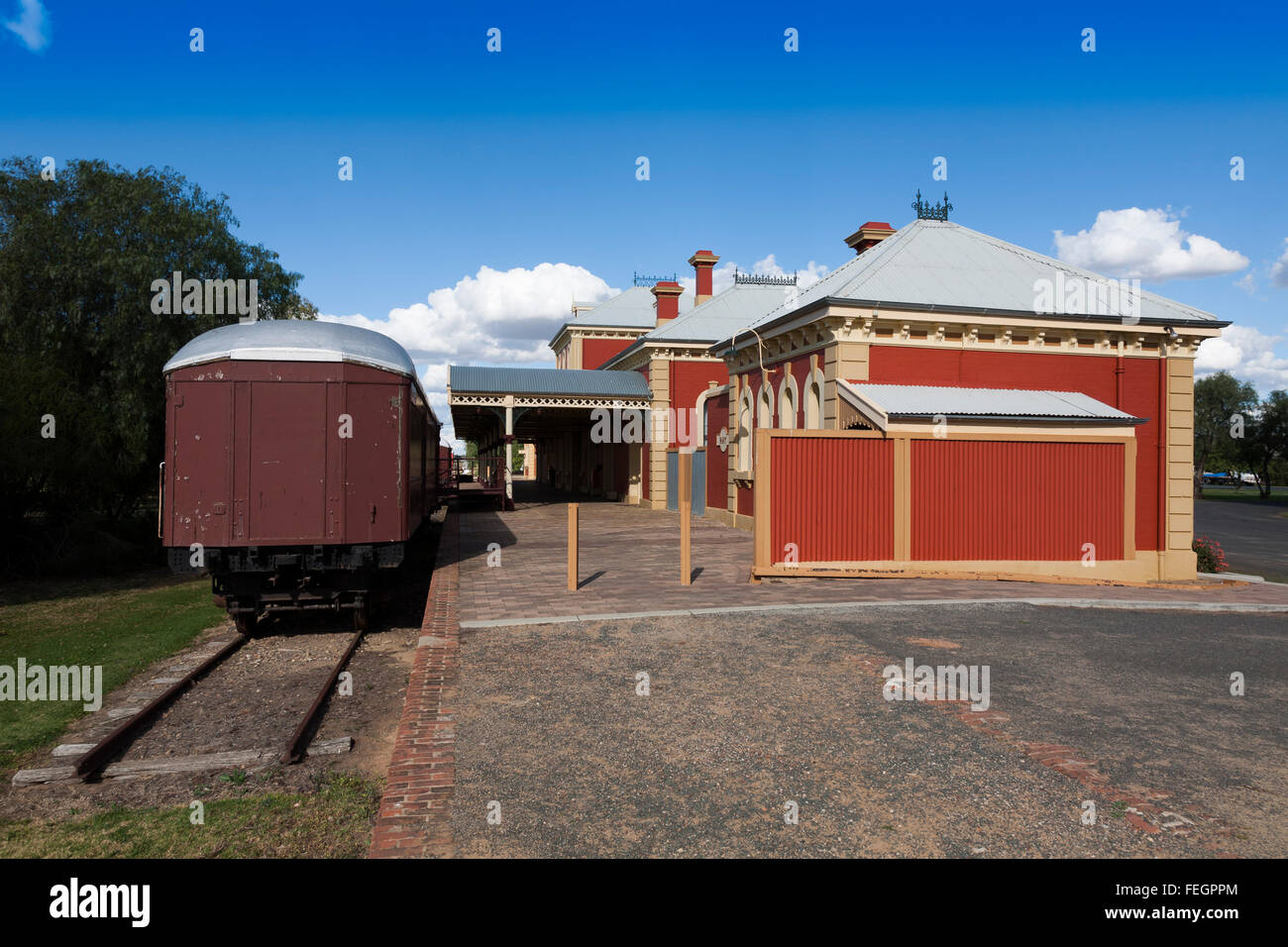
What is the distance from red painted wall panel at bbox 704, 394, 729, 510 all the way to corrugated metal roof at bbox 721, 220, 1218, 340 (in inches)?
193

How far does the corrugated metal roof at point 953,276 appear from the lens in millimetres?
15523

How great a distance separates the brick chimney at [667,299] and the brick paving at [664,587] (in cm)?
1667

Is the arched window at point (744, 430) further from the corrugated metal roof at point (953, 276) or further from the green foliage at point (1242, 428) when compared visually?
the green foliage at point (1242, 428)

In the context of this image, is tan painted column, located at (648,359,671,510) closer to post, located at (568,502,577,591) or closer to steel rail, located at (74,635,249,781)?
post, located at (568,502,577,591)

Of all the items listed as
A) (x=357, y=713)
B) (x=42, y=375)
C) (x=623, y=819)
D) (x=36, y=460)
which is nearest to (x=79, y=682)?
(x=357, y=713)

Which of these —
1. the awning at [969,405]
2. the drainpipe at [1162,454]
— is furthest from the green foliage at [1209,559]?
the awning at [969,405]

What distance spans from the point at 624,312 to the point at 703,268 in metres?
12.2

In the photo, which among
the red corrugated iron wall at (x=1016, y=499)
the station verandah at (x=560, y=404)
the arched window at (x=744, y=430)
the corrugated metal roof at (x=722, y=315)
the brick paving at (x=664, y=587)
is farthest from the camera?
the corrugated metal roof at (x=722, y=315)

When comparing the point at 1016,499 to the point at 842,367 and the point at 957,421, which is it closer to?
the point at 957,421

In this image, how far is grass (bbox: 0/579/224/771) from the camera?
668cm

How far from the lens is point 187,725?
6527 mm

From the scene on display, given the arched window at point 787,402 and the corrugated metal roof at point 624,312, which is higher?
the corrugated metal roof at point 624,312

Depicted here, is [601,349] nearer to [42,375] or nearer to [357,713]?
[42,375]

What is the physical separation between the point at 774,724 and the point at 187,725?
15.8 feet
